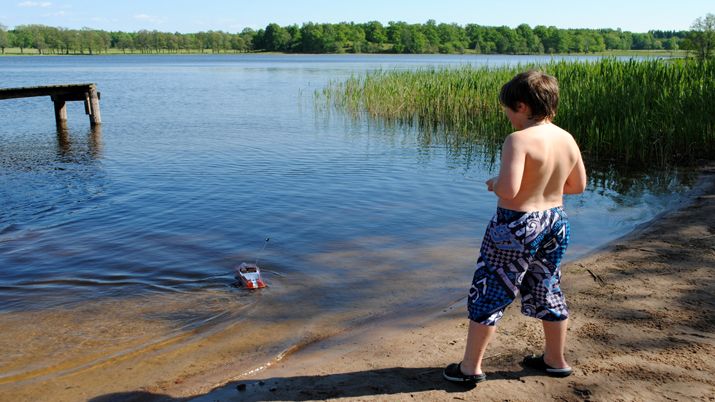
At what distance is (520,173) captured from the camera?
318 centimetres

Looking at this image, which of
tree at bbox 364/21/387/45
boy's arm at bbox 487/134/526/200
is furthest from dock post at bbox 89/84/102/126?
tree at bbox 364/21/387/45

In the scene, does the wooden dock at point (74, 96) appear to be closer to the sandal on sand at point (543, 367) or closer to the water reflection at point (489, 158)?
the water reflection at point (489, 158)

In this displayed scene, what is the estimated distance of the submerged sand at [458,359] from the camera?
139 inches

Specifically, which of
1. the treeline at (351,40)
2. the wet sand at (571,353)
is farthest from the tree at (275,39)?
the wet sand at (571,353)

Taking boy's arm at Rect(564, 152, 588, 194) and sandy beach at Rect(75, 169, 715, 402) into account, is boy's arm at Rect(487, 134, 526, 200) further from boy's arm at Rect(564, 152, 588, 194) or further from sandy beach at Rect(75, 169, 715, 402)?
sandy beach at Rect(75, 169, 715, 402)

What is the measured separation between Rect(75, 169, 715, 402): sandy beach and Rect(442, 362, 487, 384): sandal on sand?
5cm

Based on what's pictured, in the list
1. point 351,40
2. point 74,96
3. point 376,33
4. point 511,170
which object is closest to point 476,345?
point 511,170

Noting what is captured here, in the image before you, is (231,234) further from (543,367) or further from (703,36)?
(703,36)

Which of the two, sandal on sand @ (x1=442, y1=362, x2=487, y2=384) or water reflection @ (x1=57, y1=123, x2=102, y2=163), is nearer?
sandal on sand @ (x1=442, y1=362, x2=487, y2=384)

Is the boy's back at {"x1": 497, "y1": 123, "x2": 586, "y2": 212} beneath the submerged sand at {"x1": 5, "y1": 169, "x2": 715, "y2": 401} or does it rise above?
above

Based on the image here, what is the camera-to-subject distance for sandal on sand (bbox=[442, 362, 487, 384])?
139 inches

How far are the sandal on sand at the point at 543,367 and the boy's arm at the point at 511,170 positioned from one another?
1.15 metres

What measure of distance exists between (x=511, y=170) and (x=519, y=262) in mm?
512

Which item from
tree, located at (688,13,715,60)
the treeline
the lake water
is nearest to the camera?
the lake water
